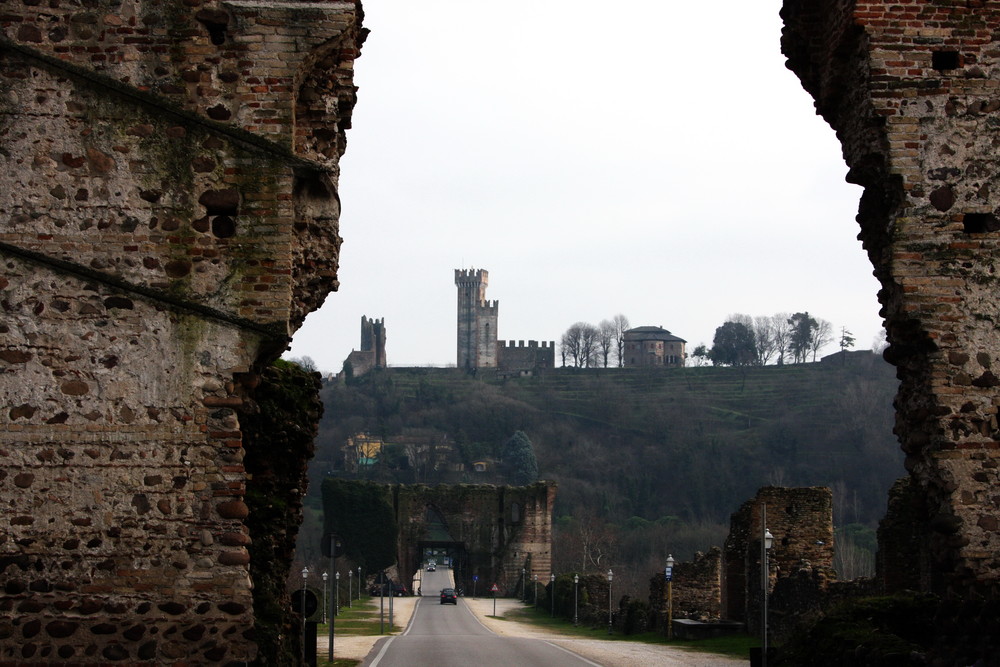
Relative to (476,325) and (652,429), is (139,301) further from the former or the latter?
(476,325)

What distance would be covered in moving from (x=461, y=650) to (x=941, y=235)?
18.3 meters

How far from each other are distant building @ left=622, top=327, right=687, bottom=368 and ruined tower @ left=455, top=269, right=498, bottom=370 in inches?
695

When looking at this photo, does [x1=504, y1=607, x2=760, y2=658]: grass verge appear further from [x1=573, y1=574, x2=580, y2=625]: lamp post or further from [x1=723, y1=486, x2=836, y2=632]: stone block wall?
[x1=723, y1=486, x2=836, y2=632]: stone block wall

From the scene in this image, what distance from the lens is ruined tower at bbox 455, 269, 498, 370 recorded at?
7077 inches

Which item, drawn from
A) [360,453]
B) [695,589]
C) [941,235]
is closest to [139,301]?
[941,235]

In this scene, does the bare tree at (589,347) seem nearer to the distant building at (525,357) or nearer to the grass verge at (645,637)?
the distant building at (525,357)

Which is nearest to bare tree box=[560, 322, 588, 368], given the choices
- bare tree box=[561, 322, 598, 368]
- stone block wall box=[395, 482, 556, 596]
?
bare tree box=[561, 322, 598, 368]

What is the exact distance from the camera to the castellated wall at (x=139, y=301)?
344 inches

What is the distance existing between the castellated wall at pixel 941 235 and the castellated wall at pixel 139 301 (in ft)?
13.0

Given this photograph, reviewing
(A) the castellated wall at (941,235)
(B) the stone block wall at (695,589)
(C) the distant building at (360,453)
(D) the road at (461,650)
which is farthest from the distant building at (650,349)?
(A) the castellated wall at (941,235)

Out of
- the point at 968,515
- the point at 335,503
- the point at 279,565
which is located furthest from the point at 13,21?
the point at 335,503

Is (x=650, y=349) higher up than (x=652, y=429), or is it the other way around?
(x=650, y=349)

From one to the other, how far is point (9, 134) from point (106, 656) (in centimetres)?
356

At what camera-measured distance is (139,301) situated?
9.05 meters
